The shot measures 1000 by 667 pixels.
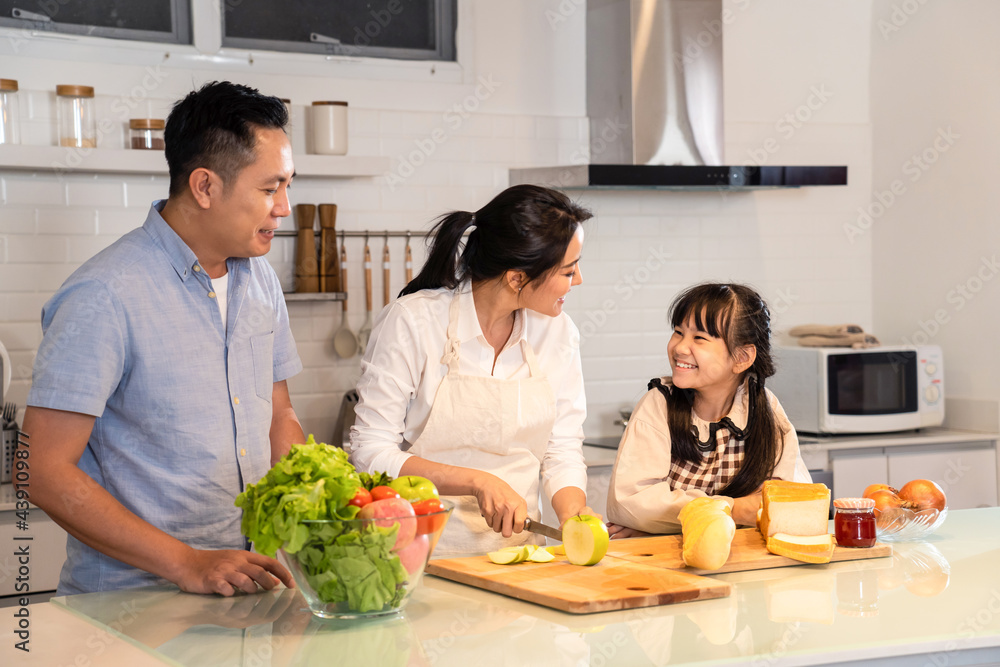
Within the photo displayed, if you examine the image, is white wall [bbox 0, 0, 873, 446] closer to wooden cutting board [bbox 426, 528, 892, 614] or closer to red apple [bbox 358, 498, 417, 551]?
wooden cutting board [bbox 426, 528, 892, 614]

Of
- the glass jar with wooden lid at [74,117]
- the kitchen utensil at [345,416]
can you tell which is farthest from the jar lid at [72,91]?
the kitchen utensil at [345,416]

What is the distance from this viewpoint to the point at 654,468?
2264 mm

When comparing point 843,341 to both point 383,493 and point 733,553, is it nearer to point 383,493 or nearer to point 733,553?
point 733,553

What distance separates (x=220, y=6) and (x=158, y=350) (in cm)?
230

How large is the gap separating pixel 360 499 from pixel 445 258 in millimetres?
953

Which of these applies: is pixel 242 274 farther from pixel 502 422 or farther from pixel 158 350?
pixel 502 422

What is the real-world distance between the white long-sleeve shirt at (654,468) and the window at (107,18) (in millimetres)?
2343

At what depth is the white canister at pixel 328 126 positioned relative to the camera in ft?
12.2

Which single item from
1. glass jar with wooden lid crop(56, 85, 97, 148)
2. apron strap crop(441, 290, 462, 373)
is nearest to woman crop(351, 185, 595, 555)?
apron strap crop(441, 290, 462, 373)

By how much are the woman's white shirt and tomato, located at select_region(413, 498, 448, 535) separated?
612mm

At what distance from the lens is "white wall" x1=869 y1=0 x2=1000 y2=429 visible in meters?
4.11

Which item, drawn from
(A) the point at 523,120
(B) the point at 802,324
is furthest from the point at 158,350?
(B) the point at 802,324

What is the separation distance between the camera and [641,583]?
1610 mm

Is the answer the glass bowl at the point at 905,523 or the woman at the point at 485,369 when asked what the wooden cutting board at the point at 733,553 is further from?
the woman at the point at 485,369
